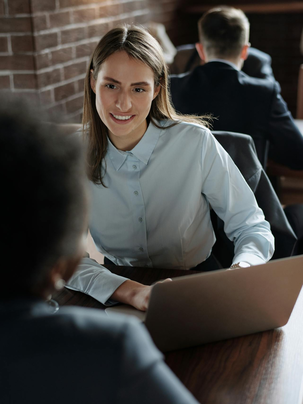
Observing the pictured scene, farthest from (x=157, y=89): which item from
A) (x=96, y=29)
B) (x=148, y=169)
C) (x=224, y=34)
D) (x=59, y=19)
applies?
(x=96, y=29)

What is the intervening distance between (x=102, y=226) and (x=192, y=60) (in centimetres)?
242

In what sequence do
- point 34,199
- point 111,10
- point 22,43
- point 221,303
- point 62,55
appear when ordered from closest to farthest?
point 34,199, point 221,303, point 22,43, point 62,55, point 111,10

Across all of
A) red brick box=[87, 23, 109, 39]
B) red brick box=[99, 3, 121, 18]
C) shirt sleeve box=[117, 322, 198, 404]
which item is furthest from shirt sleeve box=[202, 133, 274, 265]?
red brick box=[99, 3, 121, 18]

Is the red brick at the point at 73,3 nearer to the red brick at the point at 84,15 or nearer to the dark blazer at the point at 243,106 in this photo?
the red brick at the point at 84,15

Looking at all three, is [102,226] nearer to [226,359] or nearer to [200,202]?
[200,202]

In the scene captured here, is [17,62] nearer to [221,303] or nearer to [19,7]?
[19,7]

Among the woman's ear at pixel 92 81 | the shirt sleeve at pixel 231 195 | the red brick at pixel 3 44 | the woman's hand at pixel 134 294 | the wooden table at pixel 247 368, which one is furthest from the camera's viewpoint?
the red brick at pixel 3 44

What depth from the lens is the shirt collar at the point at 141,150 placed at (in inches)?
54.9

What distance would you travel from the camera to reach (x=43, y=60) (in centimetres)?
266

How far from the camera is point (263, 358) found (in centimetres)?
87

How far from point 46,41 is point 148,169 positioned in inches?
63.3

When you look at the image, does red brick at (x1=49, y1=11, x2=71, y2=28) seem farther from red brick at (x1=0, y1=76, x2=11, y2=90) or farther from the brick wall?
red brick at (x1=0, y1=76, x2=11, y2=90)

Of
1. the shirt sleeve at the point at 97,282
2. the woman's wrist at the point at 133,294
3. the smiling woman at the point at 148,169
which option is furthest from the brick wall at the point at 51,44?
the woman's wrist at the point at 133,294

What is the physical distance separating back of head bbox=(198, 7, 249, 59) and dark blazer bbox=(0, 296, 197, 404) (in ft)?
7.27
